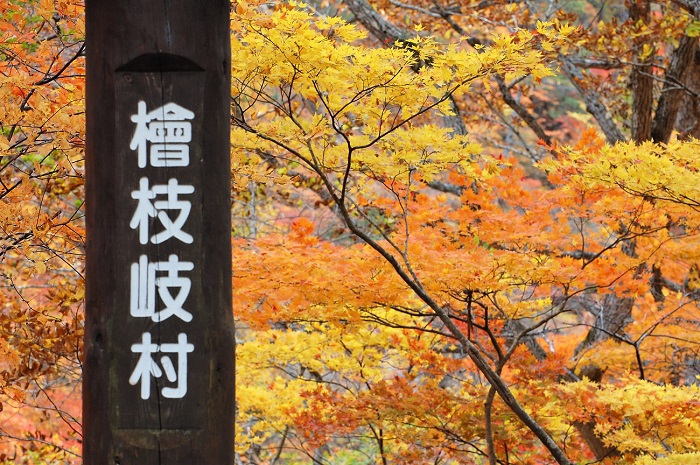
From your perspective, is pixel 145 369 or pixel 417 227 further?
pixel 417 227

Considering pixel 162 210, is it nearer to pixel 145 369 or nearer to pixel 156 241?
pixel 156 241

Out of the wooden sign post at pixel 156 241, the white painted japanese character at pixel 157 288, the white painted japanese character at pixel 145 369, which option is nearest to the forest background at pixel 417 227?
the wooden sign post at pixel 156 241

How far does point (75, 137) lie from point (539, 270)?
8.78 feet

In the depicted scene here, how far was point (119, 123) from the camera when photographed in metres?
2.28

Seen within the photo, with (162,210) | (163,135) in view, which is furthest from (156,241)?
(163,135)

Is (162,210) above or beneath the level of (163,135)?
beneath

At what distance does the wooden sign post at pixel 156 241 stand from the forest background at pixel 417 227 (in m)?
1.01

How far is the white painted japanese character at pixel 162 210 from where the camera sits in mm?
2232

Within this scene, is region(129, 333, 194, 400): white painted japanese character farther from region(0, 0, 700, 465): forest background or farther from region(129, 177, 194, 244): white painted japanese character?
region(0, 0, 700, 465): forest background

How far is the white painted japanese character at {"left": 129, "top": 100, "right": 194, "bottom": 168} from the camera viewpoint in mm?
2258

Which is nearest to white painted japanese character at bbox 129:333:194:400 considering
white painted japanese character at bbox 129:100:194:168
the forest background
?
white painted japanese character at bbox 129:100:194:168

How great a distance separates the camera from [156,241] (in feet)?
7.32

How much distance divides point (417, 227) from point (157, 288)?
3298mm

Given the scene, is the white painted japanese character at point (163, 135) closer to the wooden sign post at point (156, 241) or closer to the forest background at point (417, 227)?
the wooden sign post at point (156, 241)
